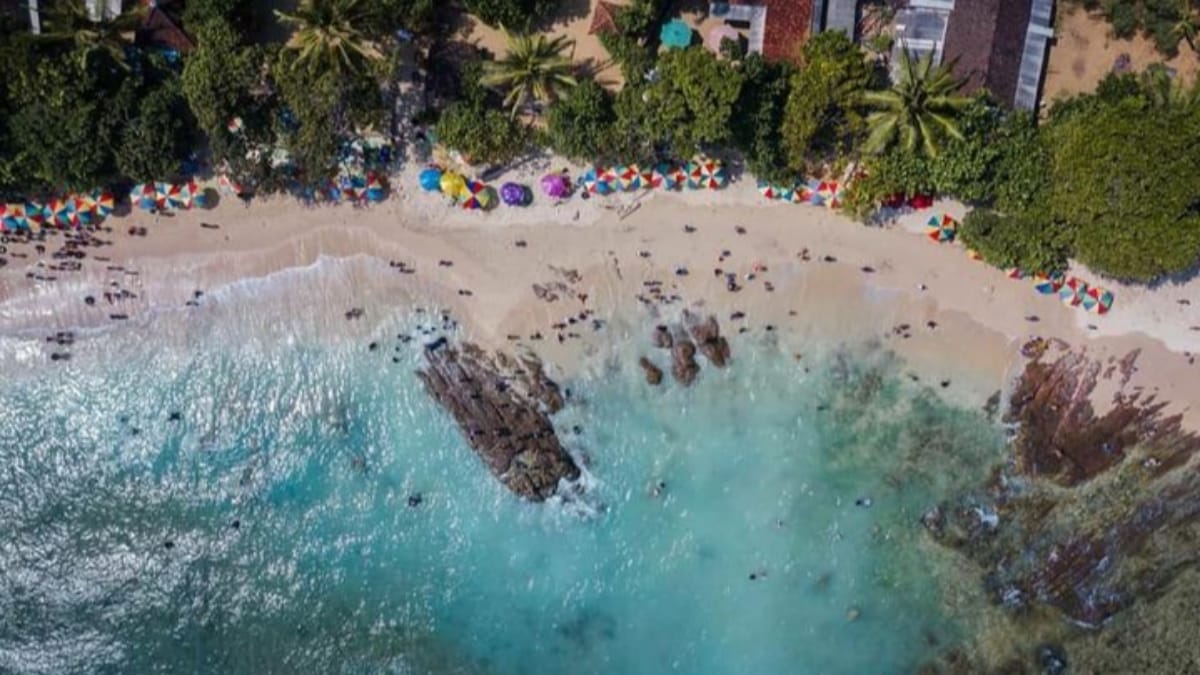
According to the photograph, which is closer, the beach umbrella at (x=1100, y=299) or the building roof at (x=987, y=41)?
the building roof at (x=987, y=41)

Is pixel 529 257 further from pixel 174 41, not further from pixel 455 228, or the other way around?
pixel 174 41

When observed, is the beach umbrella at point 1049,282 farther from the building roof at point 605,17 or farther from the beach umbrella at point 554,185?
the building roof at point 605,17

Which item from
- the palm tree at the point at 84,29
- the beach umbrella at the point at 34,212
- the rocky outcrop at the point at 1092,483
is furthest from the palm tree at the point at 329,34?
the rocky outcrop at the point at 1092,483

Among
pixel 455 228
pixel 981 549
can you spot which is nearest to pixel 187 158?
pixel 455 228

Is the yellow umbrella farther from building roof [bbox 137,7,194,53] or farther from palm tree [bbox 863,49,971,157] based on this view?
palm tree [bbox 863,49,971,157]

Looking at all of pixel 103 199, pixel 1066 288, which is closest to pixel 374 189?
pixel 103 199

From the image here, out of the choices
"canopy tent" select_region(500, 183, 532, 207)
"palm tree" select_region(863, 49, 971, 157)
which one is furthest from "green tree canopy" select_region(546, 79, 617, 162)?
"palm tree" select_region(863, 49, 971, 157)
